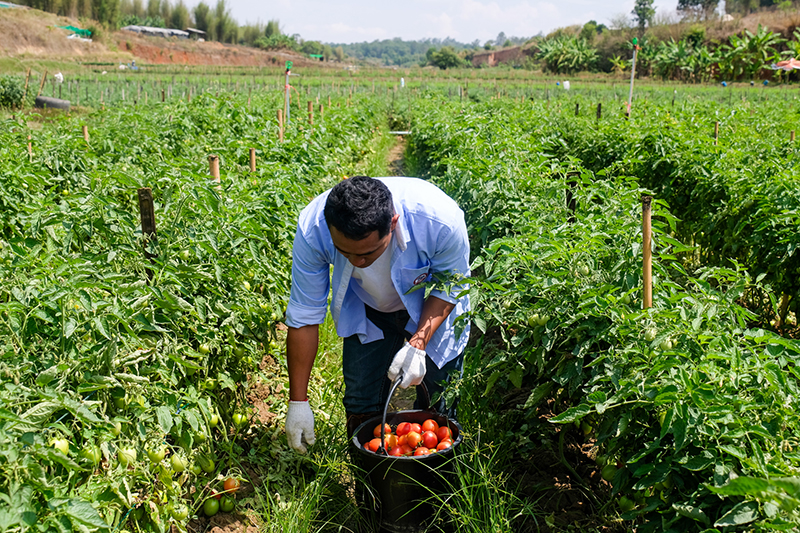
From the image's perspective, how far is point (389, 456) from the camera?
2.04 metres

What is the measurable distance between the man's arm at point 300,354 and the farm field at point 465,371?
0.35m

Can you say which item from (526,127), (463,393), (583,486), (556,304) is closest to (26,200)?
(463,393)

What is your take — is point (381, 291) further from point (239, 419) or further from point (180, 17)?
point (180, 17)

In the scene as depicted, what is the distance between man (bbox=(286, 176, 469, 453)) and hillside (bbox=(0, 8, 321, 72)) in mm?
38957

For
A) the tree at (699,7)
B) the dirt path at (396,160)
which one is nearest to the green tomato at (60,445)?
the dirt path at (396,160)

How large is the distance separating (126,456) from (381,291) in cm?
112

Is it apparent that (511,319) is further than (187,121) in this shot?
No

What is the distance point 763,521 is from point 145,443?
6.01 ft

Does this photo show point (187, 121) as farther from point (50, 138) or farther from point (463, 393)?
point (463, 393)

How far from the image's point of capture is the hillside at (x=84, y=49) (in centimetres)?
4314

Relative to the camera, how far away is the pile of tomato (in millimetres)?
2176

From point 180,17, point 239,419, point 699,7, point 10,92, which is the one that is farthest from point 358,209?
point 180,17

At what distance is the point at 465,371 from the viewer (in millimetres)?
2502

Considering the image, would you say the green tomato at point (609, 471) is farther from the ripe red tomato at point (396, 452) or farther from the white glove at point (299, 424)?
the white glove at point (299, 424)
